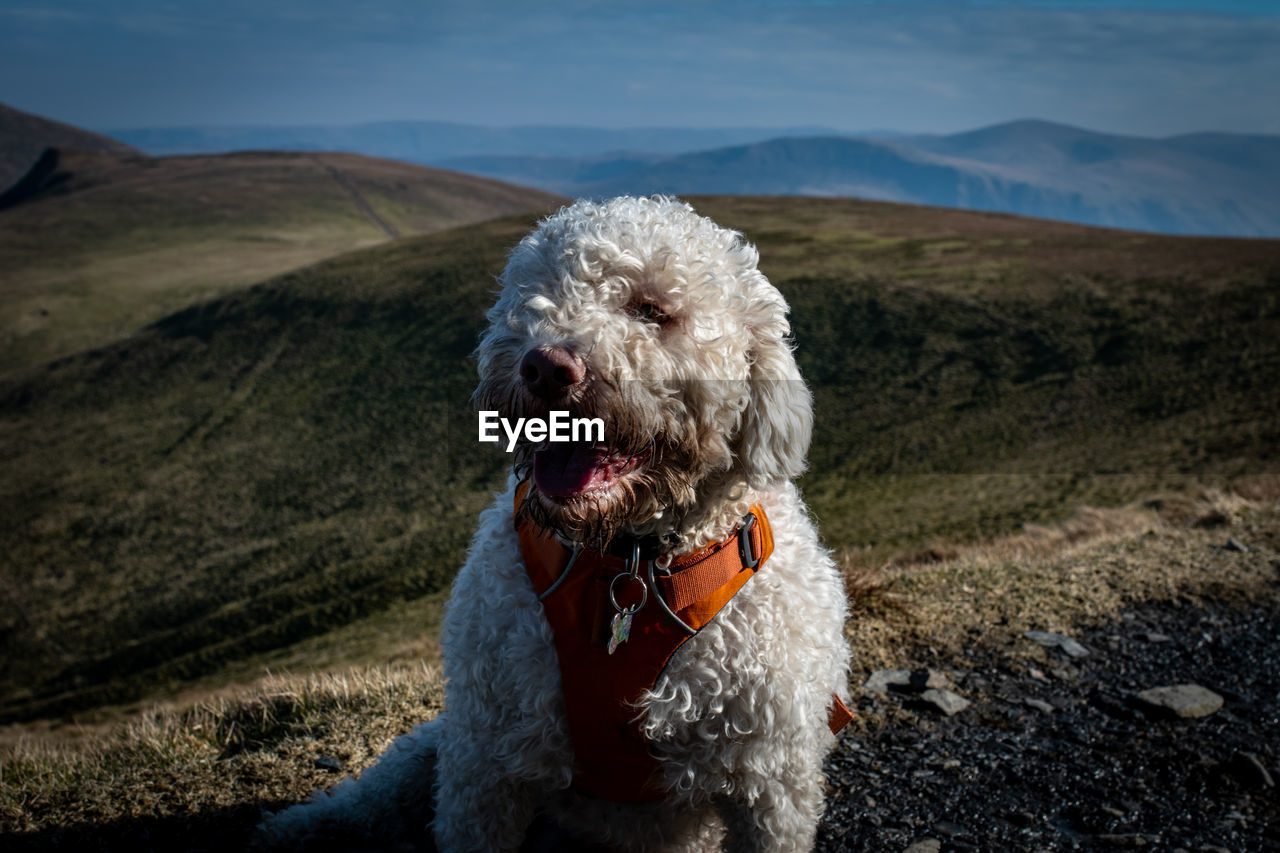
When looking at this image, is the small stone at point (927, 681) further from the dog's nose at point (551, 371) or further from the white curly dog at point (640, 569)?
the dog's nose at point (551, 371)

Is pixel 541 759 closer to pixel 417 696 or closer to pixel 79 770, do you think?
pixel 417 696

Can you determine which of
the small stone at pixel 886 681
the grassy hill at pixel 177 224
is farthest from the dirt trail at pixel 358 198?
the small stone at pixel 886 681

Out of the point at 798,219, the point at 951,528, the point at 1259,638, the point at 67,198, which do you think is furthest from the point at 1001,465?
the point at 67,198

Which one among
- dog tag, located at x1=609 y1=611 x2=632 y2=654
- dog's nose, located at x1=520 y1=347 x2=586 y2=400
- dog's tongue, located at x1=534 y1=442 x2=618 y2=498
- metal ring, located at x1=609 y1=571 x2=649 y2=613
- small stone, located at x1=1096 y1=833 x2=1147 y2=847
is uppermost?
dog's nose, located at x1=520 y1=347 x2=586 y2=400

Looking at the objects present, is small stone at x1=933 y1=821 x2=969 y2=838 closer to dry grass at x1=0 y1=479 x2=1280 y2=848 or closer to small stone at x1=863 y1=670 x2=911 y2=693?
small stone at x1=863 y1=670 x2=911 y2=693

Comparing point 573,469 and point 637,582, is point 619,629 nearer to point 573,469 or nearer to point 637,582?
point 637,582

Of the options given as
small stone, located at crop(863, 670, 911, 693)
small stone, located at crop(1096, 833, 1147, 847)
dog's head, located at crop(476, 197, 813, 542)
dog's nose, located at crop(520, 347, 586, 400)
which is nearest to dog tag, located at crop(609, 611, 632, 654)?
dog's head, located at crop(476, 197, 813, 542)

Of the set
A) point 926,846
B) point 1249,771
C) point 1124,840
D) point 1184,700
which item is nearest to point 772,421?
point 926,846
